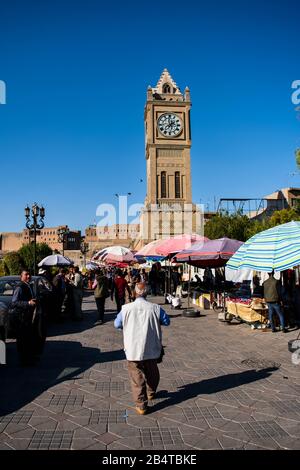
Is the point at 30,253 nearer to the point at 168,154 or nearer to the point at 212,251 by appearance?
the point at 168,154

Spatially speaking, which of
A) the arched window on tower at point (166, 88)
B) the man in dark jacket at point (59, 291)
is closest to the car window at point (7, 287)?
the man in dark jacket at point (59, 291)

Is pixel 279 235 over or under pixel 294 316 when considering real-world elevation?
over

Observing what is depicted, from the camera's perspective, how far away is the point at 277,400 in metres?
5.22

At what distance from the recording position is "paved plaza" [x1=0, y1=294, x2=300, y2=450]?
13.5ft

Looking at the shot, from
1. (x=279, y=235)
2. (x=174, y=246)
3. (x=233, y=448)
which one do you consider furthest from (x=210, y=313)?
(x=233, y=448)

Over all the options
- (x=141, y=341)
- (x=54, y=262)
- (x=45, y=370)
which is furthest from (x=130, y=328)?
(x=54, y=262)

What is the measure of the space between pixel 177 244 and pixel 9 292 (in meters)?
7.55

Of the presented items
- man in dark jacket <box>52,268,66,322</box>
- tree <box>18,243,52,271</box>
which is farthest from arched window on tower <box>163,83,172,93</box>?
man in dark jacket <box>52,268,66,322</box>

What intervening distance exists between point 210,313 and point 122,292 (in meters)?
3.66

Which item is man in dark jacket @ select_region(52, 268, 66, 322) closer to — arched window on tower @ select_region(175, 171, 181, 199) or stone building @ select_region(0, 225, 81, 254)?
arched window on tower @ select_region(175, 171, 181, 199)

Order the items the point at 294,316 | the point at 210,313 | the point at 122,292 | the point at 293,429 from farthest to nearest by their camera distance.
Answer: the point at 210,313 → the point at 122,292 → the point at 294,316 → the point at 293,429

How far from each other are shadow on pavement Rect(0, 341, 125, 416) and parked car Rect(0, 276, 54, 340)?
1.58 ft

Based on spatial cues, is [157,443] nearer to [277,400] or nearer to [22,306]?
[277,400]

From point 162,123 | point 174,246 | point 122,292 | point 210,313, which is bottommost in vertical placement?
point 210,313
